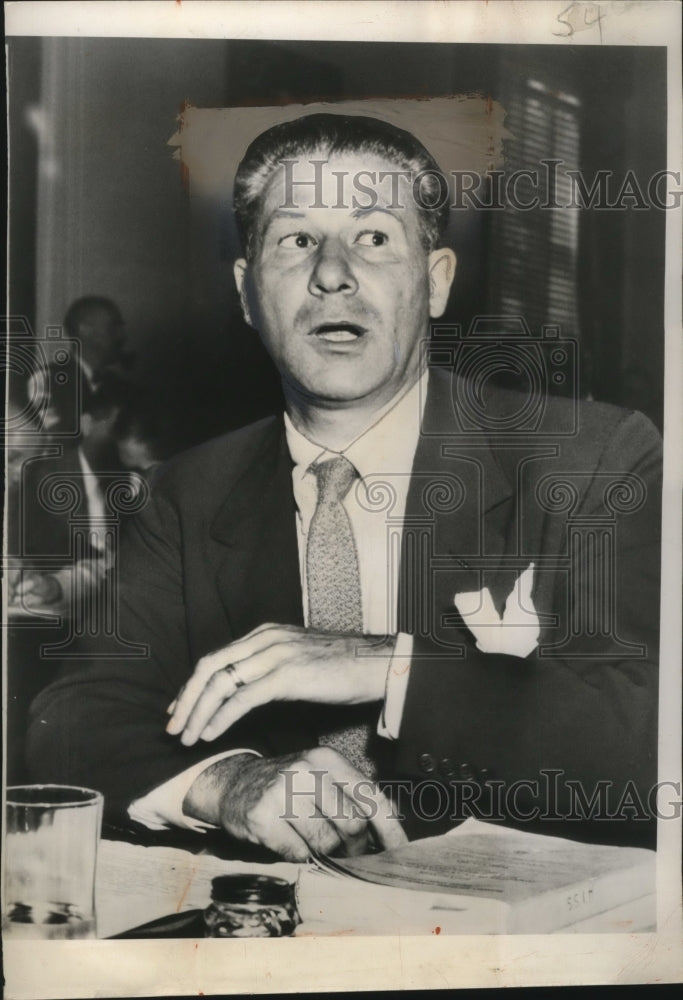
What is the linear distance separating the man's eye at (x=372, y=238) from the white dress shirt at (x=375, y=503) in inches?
11.2

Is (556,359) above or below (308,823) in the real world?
above

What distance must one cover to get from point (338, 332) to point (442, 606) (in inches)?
23.7

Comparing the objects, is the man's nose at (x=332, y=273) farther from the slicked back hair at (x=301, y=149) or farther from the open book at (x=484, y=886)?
the open book at (x=484, y=886)

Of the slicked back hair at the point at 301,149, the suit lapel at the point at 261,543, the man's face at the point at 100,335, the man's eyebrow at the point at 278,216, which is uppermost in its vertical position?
the slicked back hair at the point at 301,149

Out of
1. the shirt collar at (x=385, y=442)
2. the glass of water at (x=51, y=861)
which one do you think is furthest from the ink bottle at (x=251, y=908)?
the shirt collar at (x=385, y=442)

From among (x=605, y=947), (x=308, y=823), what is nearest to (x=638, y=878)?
(x=605, y=947)

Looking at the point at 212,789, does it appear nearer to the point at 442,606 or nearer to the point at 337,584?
the point at 337,584

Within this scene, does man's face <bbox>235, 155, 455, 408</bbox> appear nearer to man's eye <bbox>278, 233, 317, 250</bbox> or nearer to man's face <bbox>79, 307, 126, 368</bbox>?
man's eye <bbox>278, 233, 317, 250</bbox>

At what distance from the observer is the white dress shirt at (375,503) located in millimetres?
2322

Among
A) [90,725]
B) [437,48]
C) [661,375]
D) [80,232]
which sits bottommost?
[90,725]

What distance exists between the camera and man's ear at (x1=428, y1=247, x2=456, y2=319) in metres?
2.33

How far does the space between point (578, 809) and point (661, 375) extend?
3.05ft

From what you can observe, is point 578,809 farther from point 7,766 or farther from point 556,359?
point 7,766

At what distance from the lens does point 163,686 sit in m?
2.32
